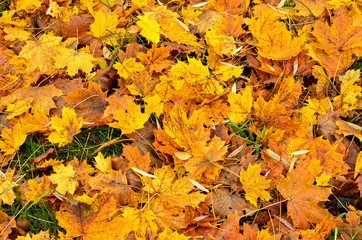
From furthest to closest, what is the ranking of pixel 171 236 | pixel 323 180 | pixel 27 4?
pixel 27 4 → pixel 323 180 → pixel 171 236

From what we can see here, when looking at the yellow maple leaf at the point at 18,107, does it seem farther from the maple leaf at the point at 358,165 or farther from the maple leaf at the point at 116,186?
the maple leaf at the point at 358,165

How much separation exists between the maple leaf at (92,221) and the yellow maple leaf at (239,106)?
2.56ft

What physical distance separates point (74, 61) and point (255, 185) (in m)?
1.28

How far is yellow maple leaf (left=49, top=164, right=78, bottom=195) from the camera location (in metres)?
1.44

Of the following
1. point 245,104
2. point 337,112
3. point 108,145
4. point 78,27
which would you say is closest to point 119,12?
point 78,27

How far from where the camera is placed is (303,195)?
135cm

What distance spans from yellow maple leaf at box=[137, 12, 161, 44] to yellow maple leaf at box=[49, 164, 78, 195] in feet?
2.94

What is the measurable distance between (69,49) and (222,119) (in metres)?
1.05

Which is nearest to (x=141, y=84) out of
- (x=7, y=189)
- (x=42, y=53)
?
(x=42, y=53)

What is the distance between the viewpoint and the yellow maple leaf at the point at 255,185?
137 cm

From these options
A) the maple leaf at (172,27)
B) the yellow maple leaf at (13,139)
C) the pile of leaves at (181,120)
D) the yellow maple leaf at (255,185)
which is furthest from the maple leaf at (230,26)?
the yellow maple leaf at (13,139)

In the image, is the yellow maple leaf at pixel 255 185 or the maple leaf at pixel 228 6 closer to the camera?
the yellow maple leaf at pixel 255 185

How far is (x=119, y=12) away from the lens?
196 cm

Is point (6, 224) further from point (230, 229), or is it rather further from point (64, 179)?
point (230, 229)
